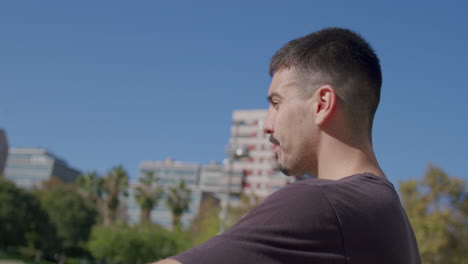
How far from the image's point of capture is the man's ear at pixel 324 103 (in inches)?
56.7

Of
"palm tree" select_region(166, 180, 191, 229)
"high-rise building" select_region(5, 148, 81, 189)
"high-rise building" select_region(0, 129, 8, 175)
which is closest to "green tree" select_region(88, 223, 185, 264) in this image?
"palm tree" select_region(166, 180, 191, 229)

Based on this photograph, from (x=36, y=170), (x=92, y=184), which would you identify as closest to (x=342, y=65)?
(x=92, y=184)

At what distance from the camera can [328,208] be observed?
1122 mm

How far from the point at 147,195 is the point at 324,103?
5088 centimetres

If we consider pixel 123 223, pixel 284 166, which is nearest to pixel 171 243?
pixel 123 223

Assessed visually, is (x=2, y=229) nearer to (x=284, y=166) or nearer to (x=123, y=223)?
(x=123, y=223)

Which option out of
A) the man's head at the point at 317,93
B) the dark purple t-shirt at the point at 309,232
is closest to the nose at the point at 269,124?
the man's head at the point at 317,93

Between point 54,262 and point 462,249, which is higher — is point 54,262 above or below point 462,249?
below

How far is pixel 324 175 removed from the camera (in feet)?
4.74

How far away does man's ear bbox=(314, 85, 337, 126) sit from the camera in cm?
144

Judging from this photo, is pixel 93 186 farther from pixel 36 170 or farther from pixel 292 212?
pixel 36 170

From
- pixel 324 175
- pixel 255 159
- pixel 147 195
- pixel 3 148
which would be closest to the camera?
pixel 324 175

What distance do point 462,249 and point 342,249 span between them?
30317mm

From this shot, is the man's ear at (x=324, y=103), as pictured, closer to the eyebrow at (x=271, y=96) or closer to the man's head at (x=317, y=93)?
the man's head at (x=317, y=93)
